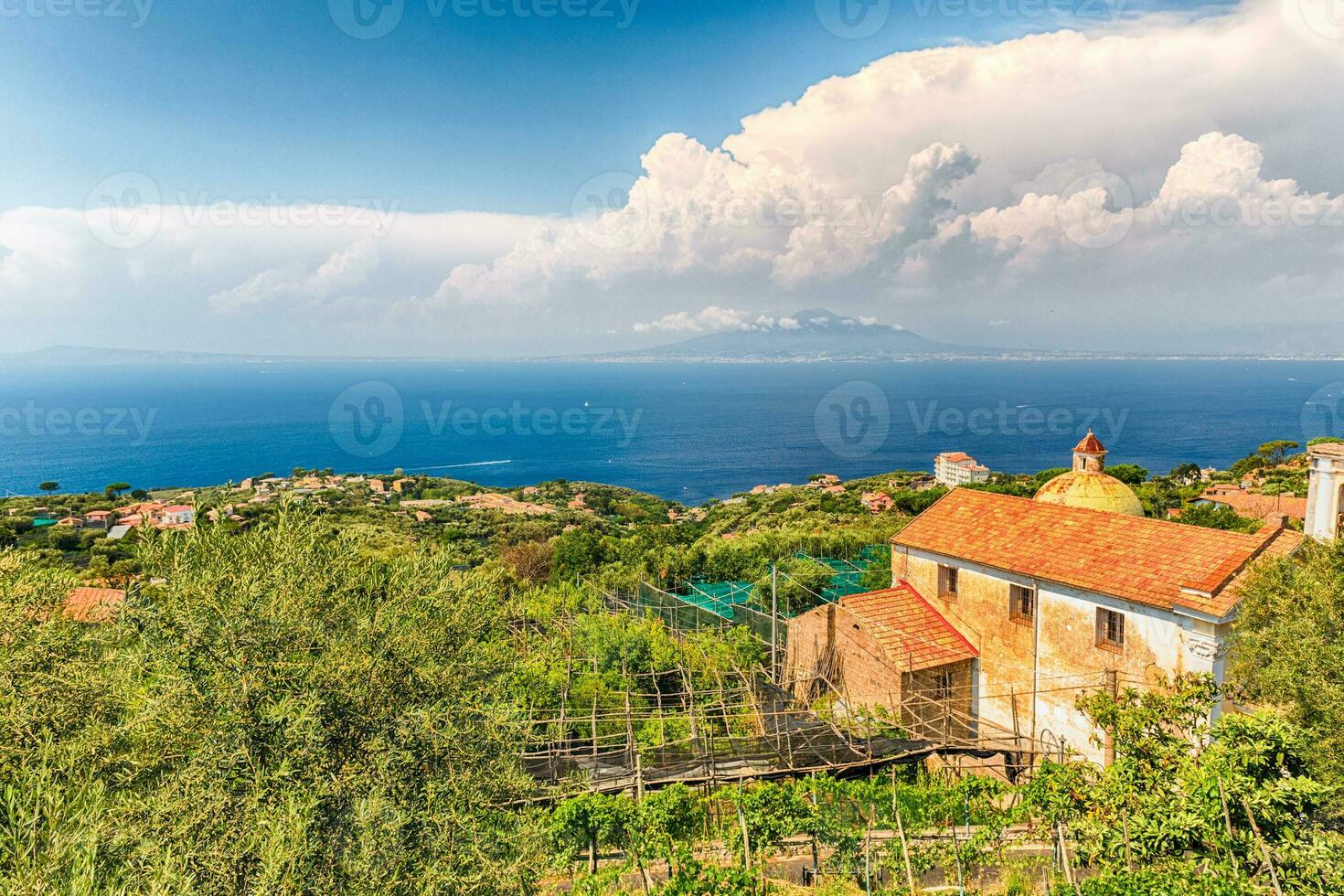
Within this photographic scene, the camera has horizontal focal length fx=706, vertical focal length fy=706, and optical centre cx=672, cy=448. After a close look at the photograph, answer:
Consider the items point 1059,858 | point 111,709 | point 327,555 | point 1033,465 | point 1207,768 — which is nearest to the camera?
point 111,709

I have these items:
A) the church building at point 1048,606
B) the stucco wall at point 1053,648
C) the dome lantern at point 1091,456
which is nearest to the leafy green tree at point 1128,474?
the dome lantern at point 1091,456

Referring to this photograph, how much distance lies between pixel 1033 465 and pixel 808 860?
101267mm

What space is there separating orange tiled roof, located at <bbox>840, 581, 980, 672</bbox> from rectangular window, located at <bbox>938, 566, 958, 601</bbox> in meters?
0.55

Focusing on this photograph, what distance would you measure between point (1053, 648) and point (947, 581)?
9.46 ft

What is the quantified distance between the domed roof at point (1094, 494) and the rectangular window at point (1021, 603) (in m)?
4.01

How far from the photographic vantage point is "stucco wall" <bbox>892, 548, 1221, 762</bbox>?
44.4 ft

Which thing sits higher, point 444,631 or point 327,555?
point 327,555

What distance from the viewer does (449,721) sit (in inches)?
279

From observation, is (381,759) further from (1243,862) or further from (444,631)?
(1243,862)

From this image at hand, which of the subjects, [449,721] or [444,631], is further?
[444,631]

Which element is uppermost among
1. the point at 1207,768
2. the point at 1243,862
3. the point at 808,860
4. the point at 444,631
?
the point at 444,631

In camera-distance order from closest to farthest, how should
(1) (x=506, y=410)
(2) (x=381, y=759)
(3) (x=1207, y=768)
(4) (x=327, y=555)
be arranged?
(2) (x=381, y=759) → (4) (x=327, y=555) → (3) (x=1207, y=768) → (1) (x=506, y=410)

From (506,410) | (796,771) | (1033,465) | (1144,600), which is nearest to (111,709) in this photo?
(796,771)

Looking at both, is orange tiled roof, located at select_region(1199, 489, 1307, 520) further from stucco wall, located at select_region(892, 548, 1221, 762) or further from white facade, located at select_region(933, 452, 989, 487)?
stucco wall, located at select_region(892, 548, 1221, 762)
